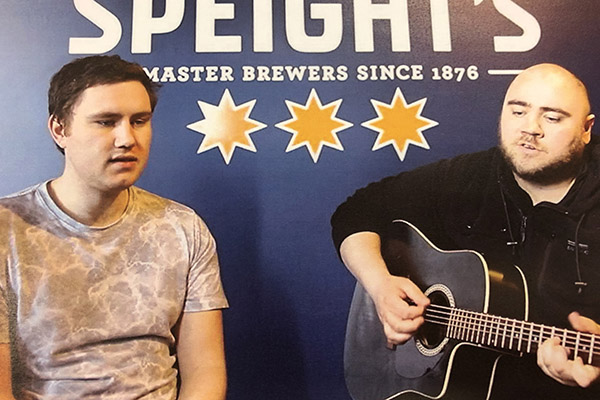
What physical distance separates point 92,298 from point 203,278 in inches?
10.4

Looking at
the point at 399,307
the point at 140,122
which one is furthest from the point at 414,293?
the point at 140,122

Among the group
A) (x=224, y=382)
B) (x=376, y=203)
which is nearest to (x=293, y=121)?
(x=376, y=203)

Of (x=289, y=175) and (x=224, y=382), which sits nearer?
(x=224, y=382)

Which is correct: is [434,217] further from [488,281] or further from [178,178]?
[178,178]

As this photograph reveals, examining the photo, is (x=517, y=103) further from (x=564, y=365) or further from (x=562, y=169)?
(x=564, y=365)

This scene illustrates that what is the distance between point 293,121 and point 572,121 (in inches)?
29.3

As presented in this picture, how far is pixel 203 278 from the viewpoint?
1442 millimetres

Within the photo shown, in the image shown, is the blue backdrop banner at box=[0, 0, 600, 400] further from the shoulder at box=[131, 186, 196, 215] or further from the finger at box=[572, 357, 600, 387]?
the finger at box=[572, 357, 600, 387]

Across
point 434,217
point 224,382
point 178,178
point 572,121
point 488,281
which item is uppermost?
point 572,121

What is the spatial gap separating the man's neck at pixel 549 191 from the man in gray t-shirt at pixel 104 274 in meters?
0.85

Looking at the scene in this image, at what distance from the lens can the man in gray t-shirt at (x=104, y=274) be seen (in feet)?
4.33

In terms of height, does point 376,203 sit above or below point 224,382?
above

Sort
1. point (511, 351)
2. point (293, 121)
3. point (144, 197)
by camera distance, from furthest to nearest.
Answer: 1. point (293, 121)
2. point (144, 197)
3. point (511, 351)

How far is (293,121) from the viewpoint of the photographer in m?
1.61
